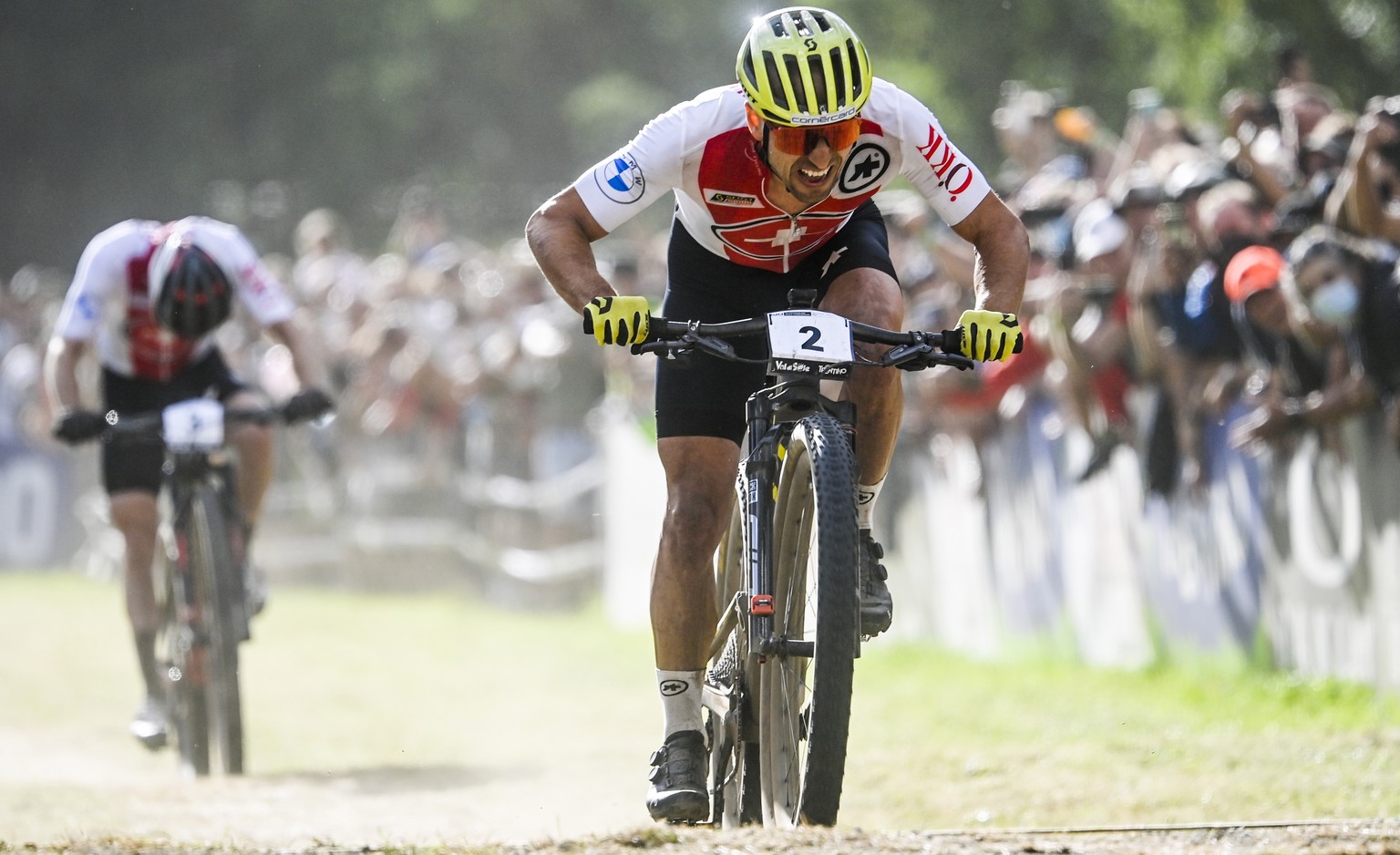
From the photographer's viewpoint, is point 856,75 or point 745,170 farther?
point 745,170

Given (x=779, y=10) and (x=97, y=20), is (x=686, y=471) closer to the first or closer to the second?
(x=779, y=10)

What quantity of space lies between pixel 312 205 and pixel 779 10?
32.1 metres

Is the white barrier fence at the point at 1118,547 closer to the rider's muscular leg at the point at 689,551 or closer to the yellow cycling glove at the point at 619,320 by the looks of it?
the rider's muscular leg at the point at 689,551

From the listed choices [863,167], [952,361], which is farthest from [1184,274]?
[952,361]

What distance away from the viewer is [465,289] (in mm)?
18031

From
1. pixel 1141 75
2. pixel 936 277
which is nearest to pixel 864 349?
pixel 936 277

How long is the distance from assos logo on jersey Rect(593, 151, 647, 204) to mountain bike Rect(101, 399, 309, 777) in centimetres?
349

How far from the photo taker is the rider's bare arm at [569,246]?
5.55 metres

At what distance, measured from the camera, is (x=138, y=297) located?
8867 mm

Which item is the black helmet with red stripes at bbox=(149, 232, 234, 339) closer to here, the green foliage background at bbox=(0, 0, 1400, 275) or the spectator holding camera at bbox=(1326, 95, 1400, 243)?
the spectator holding camera at bbox=(1326, 95, 1400, 243)

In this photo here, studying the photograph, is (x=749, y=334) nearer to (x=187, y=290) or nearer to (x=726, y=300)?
(x=726, y=300)

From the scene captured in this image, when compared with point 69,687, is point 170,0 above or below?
above

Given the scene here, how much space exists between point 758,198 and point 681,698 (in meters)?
1.45

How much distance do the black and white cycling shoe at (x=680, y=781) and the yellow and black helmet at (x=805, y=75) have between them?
5.82 ft
